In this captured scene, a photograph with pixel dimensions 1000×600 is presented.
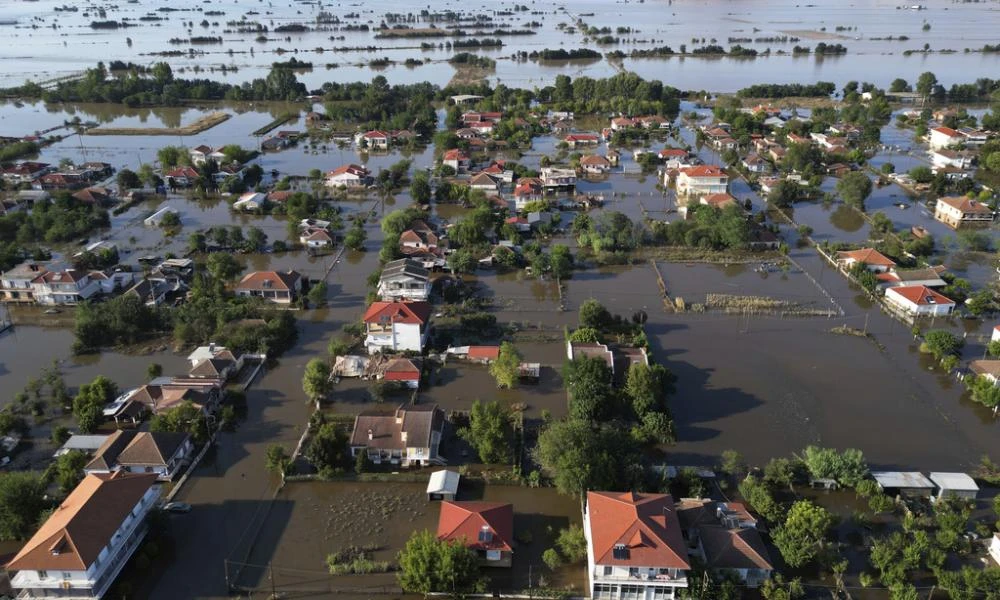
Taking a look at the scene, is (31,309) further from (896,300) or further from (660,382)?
(896,300)

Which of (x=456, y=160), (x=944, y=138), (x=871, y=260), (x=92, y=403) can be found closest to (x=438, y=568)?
(x=92, y=403)

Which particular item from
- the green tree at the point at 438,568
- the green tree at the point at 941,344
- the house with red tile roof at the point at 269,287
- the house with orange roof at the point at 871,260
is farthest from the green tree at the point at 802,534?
the house with red tile roof at the point at 269,287

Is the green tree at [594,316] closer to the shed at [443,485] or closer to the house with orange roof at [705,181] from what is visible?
the shed at [443,485]

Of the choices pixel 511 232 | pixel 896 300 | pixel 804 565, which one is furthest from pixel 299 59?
pixel 804 565

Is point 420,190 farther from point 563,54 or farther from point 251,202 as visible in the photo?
point 563,54

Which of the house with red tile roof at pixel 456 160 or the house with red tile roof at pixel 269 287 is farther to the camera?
the house with red tile roof at pixel 456 160
